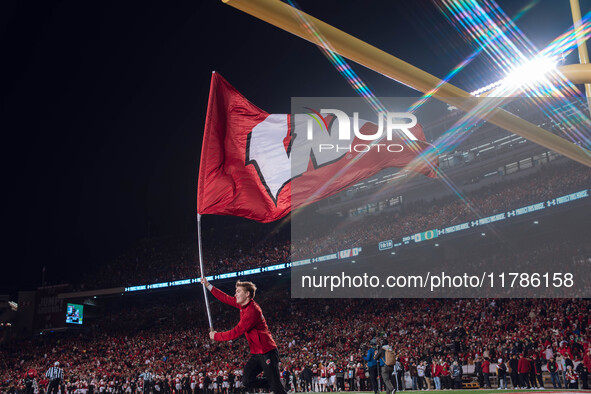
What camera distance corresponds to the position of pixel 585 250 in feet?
99.2

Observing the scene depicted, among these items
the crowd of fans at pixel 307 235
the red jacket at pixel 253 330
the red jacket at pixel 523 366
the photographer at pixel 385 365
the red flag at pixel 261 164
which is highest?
the crowd of fans at pixel 307 235

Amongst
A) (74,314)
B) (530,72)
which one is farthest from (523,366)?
(74,314)

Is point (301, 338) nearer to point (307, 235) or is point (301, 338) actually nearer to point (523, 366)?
point (307, 235)

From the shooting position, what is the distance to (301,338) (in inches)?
1303

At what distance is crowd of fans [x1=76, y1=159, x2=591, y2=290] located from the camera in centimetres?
3466

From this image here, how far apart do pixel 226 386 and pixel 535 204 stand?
20387mm

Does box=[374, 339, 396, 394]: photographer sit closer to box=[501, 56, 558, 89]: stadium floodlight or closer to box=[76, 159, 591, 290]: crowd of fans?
box=[501, 56, 558, 89]: stadium floodlight

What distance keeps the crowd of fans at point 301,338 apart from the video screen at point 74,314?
119 cm

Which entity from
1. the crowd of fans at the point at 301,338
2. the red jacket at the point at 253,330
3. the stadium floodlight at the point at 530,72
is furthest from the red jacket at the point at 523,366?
the stadium floodlight at the point at 530,72

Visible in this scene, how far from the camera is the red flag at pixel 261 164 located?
750cm

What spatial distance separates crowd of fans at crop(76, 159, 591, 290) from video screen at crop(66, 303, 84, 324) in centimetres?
294

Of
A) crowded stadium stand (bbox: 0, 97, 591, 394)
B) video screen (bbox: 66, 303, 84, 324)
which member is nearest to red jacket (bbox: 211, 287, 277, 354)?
crowded stadium stand (bbox: 0, 97, 591, 394)

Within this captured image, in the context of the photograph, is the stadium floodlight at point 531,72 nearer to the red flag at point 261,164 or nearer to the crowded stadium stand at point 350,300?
the red flag at point 261,164

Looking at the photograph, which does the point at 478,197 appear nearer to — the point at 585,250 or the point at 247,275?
the point at 585,250
